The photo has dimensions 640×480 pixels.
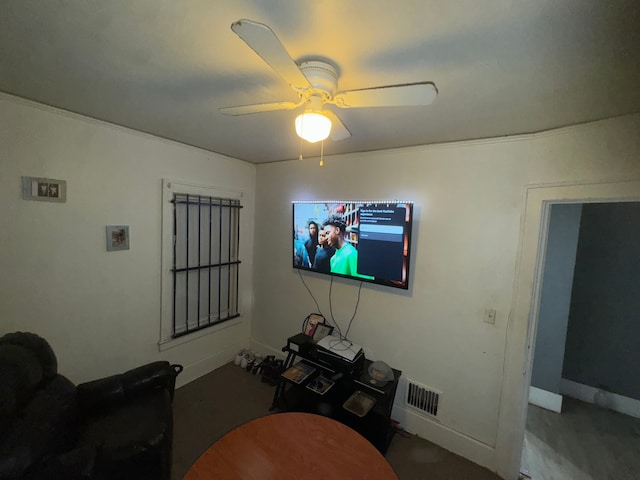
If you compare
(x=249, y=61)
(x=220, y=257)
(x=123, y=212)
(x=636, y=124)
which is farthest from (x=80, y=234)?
(x=636, y=124)

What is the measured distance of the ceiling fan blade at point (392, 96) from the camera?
36.6 inches

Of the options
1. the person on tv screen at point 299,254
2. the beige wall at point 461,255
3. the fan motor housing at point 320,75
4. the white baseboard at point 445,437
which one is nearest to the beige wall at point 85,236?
the person on tv screen at point 299,254

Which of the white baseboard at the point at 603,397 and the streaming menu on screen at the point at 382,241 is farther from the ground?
the streaming menu on screen at the point at 382,241

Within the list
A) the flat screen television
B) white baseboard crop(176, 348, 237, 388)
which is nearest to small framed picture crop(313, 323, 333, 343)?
the flat screen television

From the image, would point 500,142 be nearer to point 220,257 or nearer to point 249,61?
point 249,61

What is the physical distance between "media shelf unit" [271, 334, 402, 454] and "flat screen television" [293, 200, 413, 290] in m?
0.78

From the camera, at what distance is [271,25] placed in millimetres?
939

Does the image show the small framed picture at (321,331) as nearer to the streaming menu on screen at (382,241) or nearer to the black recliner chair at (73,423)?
the streaming menu on screen at (382,241)

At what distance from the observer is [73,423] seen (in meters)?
1.56

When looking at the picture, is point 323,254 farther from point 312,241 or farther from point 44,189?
point 44,189

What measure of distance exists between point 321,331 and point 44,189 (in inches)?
Result: 97.9

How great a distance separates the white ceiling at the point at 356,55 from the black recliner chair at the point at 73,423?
1.53 m

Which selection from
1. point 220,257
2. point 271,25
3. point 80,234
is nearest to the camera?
point 271,25

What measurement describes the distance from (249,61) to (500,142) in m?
1.78
